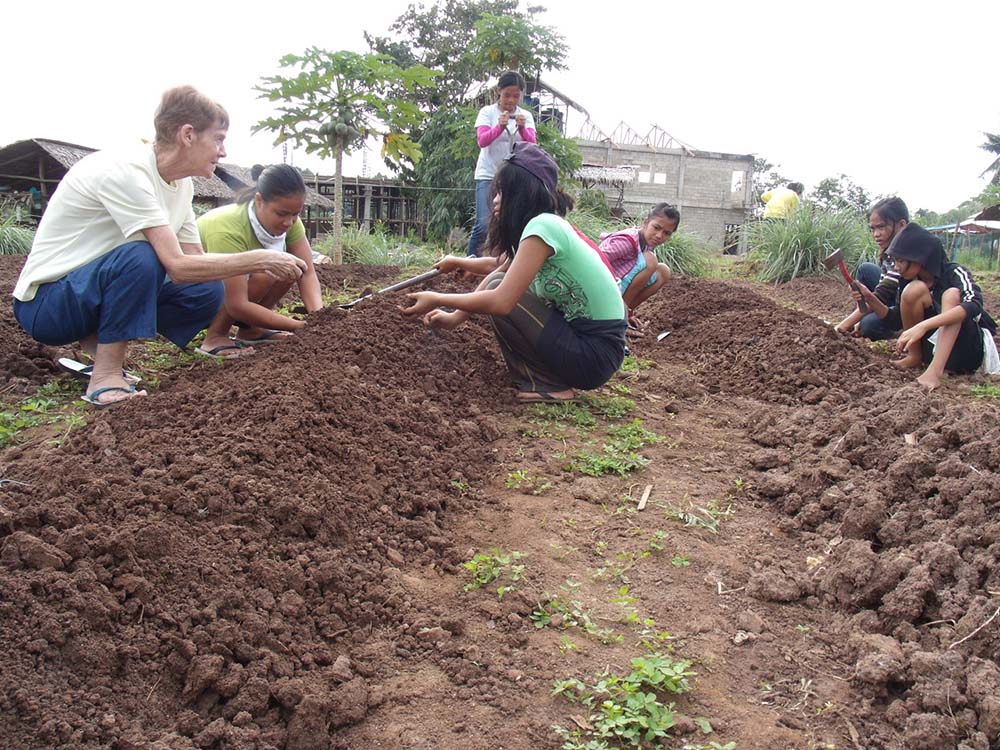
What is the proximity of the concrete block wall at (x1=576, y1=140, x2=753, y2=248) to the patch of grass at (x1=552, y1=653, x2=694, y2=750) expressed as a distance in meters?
23.4

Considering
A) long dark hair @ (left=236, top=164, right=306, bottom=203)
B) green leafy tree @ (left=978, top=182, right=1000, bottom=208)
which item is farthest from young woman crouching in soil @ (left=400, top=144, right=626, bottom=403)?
green leafy tree @ (left=978, top=182, right=1000, bottom=208)

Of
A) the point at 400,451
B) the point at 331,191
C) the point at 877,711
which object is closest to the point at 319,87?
the point at 400,451

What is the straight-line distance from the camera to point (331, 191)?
15.6 m

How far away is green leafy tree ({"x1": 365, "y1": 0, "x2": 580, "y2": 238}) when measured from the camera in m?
12.5

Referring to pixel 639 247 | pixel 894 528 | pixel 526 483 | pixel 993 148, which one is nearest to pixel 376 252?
pixel 639 247

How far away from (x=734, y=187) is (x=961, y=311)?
22873mm

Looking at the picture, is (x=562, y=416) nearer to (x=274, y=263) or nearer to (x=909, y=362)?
(x=274, y=263)

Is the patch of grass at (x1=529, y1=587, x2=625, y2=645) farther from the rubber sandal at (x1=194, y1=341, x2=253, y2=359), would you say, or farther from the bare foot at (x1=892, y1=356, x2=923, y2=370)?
the bare foot at (x1=892, y1=356, x2=923, y2=370)

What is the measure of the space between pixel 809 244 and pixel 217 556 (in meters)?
9.94

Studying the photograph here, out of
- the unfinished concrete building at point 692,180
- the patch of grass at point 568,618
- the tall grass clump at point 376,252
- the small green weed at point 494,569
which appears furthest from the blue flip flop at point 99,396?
the unfinished concrete building at point 692,180

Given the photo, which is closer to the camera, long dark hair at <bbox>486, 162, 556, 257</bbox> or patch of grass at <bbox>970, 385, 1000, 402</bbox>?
long dark hair at <bbox>486, 162, 556, 257</bbox>

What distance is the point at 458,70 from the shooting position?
1859 cm

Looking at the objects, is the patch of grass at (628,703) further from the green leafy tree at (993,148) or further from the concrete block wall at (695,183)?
the green leafy tree at (993,148)

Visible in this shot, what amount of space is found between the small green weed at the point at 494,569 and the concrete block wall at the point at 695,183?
2287cm
